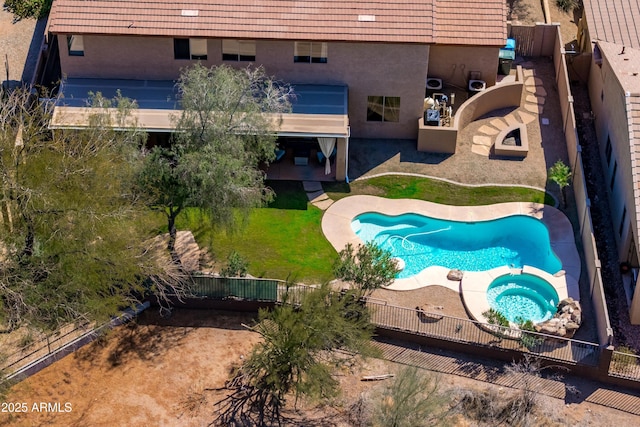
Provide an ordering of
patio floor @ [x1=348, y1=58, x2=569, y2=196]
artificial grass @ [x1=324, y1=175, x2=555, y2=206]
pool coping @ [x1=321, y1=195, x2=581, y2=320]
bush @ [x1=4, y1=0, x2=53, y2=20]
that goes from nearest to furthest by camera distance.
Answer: pool coping @ [x1=321, y1=195, x2=581, y2=320] < artificial grass @ [x1=324, y1=175, x2=555, y2=206] < patio floor @ [x1=348, y1=58, x2=569, y2=196] < bush @ [x1=4, y1=0, x2=53, y2=20]

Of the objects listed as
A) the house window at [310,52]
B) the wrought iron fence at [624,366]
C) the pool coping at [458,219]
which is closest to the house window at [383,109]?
the house window at [310,52]

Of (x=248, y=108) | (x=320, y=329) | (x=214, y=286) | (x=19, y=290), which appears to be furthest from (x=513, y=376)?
(x=19, y=290)

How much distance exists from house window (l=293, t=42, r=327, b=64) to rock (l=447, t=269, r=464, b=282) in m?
11.1

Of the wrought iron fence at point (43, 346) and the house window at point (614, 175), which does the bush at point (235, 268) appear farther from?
the house window at point (614, 175)

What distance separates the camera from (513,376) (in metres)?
36.6

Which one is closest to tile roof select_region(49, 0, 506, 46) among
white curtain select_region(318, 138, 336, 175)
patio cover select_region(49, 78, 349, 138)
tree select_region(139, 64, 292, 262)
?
patio cover select_region(49, 78, 349, 138)

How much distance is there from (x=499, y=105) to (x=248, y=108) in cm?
1492

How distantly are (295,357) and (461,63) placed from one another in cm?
1911

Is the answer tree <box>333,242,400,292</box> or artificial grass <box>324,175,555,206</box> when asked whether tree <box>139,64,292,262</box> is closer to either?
tree <box>333,242,400,292</box>

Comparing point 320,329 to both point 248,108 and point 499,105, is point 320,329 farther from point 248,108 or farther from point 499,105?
point 499,105

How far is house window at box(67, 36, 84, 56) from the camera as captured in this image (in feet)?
145

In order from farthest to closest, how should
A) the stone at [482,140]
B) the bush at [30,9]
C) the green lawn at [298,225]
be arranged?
the bush at [30,9] → the stone at [482,140] → the green lawn at [298,225]

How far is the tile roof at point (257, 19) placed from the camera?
43219 mm

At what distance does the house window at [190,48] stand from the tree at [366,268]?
38.9ft
